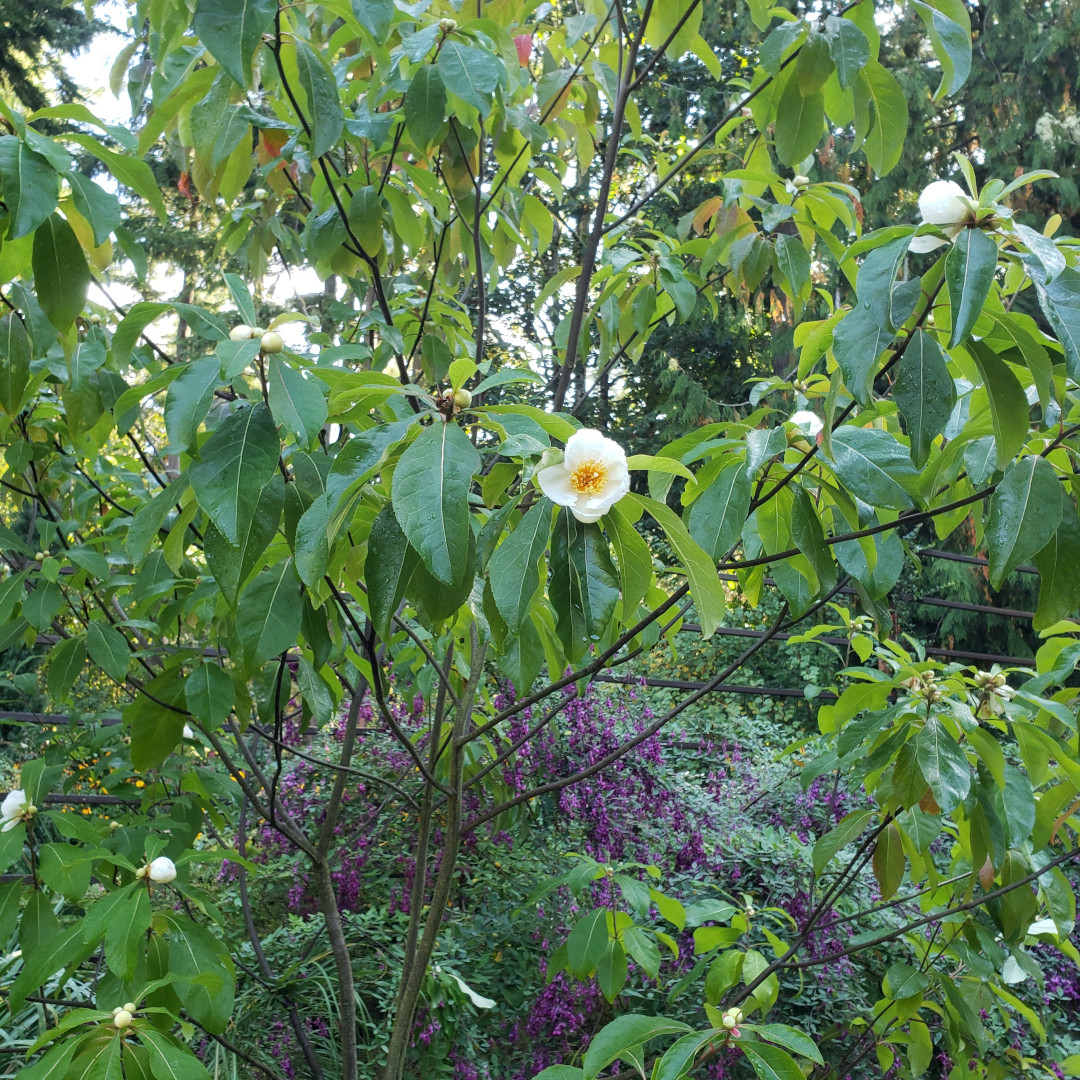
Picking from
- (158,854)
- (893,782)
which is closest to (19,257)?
(158,854)

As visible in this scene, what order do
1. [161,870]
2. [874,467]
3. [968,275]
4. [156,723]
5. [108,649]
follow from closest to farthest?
[968,275] → [874,467] → [161,870] → [156,723] → [108,649]

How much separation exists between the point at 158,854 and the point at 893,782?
1.11 meters

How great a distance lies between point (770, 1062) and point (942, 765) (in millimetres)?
447

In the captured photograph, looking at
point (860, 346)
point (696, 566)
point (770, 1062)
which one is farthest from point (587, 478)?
point (770, 1062)

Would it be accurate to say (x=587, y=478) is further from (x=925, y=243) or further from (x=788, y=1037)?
(x=788, y=1037)

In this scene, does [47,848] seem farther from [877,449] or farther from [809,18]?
[809,18]

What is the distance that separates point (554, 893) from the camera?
115 inches

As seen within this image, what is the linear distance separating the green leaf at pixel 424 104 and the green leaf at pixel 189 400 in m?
0.49

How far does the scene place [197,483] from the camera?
0.86 meters

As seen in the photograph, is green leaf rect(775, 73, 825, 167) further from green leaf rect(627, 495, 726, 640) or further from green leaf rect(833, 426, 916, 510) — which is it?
green leaf rect(627, 495, 726, 640)

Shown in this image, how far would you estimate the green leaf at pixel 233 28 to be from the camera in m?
0.90

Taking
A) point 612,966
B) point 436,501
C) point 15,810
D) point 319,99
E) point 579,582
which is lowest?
point 612,966

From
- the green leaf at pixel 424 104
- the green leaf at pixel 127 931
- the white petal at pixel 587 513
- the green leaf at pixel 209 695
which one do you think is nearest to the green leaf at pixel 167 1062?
the green leaf at pixel 127 931

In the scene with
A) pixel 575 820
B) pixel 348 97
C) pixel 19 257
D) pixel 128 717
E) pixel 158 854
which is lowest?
pixel 575 820
